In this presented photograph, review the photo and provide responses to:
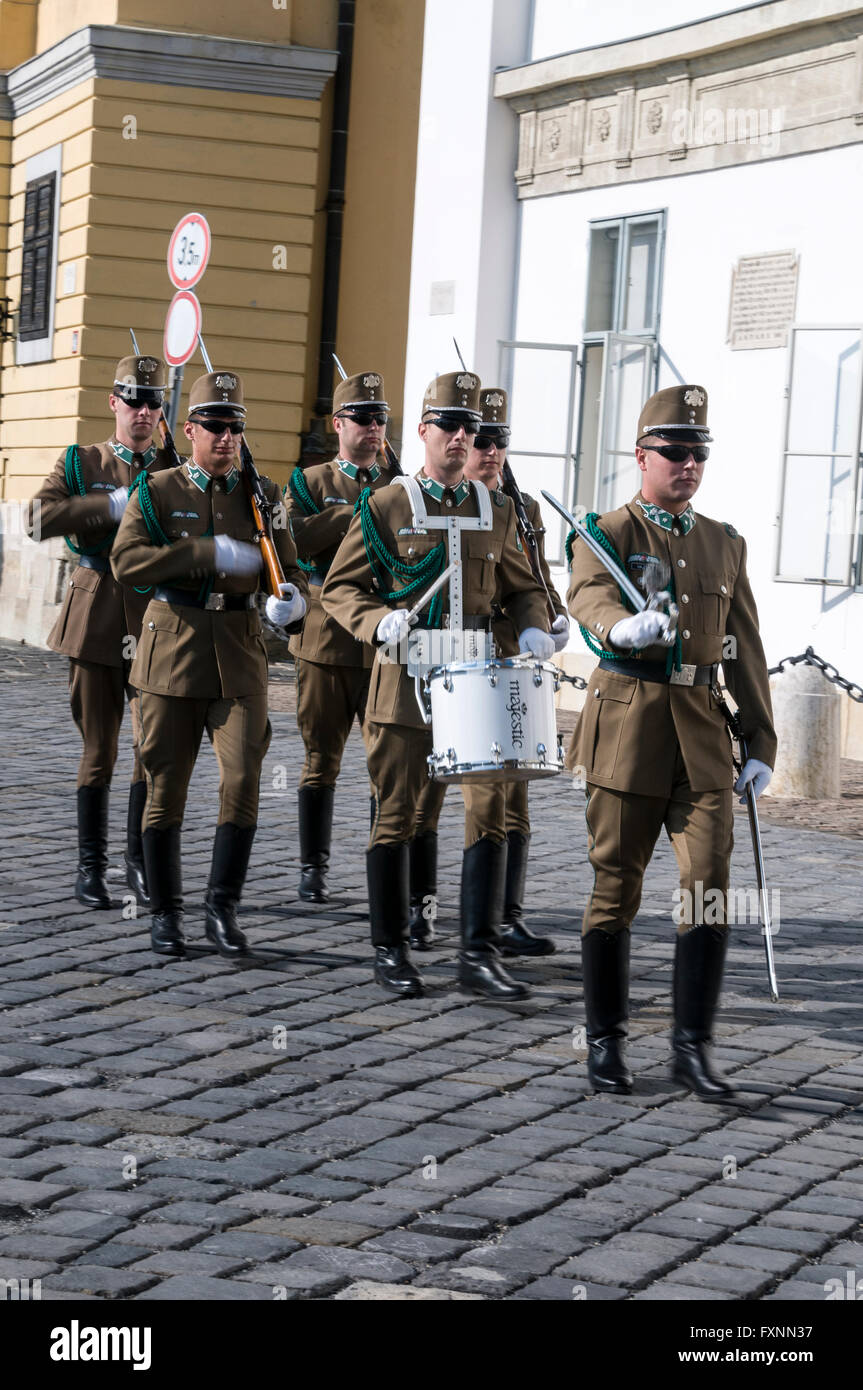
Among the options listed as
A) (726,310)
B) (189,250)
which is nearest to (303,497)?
(189,250)

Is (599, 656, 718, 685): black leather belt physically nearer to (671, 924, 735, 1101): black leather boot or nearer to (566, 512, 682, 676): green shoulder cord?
(566, 512, 682, 676): green shoulder cord

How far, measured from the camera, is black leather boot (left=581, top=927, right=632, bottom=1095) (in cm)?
557

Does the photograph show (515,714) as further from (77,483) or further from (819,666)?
(819,666)

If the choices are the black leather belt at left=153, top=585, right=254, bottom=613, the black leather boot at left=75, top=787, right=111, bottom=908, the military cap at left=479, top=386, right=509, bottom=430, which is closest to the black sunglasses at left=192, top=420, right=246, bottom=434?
the black leather belt at left=153, top=585, right=254, bottom=613

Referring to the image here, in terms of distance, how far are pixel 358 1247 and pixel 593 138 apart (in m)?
13.4

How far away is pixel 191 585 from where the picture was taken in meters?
7.09

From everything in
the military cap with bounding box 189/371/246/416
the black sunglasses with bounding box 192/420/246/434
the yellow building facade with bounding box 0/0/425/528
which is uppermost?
the yellow building facade with bounding box 0/0/425/528

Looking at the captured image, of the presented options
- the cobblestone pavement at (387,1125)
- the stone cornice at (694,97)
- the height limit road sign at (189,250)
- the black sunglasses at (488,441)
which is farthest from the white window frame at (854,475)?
the black sunglasses at (488,441)

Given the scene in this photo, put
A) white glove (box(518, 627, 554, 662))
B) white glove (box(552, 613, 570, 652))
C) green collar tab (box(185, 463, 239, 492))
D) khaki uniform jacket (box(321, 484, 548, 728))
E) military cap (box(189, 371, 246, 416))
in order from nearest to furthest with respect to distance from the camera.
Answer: khaki uniform jacket (box(321, 484, 548, 728)) < white glove (box(518, 627, 554, 662)) < military cap (box(189, 371, 246, 416)) < green collar tab (box(185, 463, 239, 492)) < white glove (box(552, 613, 570, 652))

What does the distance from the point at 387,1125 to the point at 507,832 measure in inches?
98.5

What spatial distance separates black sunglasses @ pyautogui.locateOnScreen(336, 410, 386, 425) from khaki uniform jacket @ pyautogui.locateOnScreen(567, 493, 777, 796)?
A: 2.67 m

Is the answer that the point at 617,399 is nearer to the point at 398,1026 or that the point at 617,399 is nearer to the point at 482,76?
the point at 482,76
